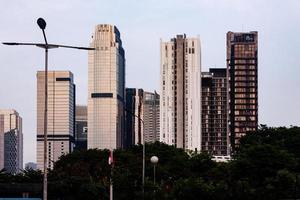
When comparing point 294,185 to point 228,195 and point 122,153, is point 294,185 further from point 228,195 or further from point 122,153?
point 122,153

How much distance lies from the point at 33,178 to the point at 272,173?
104 ft

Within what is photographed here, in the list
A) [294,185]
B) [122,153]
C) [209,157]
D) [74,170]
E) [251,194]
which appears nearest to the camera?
[251,194]

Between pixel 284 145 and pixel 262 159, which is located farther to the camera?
pixel 284 145

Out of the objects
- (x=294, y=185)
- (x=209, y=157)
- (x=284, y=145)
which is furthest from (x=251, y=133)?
(x=294, y=185)

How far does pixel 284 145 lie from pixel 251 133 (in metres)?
14.5

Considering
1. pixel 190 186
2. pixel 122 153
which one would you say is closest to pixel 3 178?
pixel 122 153

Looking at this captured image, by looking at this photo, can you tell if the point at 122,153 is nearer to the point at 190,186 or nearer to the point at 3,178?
the point at 3,178

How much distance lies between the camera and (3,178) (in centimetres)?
8900

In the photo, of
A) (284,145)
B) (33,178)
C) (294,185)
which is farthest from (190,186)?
(284,145)

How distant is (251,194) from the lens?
46.6 metres

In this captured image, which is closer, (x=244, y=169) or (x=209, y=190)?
(x=209, y=190)

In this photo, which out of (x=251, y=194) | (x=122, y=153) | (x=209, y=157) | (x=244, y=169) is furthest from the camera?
(x=122, y=153)

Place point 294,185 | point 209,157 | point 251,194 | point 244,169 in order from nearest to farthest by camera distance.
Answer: point 251,194, point 294,185, point 244,169, point 209,157

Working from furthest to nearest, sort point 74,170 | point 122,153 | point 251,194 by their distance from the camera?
point 122,153 < point 74,170 < point 251,194
